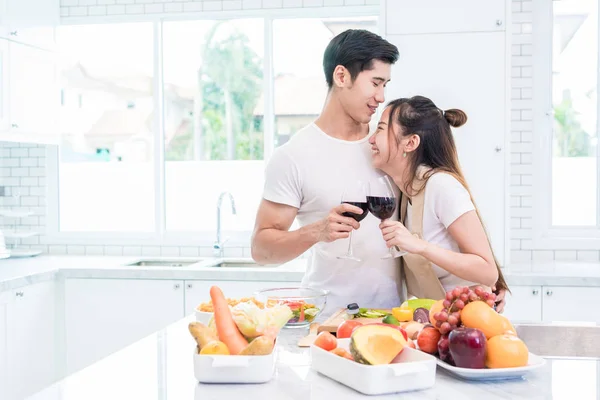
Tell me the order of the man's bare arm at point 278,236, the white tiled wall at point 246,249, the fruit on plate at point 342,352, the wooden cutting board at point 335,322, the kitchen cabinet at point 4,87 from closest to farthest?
the fruit on plate at point 342,352, the wooden cutting board at point 335,322, the man's bare arm at point 278,236, the kitchen cabinet at point 4,87, the white tiled wall at point 246,249

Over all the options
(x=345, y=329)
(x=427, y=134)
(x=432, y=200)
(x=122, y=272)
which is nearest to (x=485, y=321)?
(x=345, y=329)

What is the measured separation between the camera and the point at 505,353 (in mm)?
1560

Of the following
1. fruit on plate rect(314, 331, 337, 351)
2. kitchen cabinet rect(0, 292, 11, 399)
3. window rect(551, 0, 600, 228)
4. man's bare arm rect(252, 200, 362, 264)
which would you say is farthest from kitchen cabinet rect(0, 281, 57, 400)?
window rect(551, 0, 600, 228)

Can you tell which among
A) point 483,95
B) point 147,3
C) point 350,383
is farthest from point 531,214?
point 350,383

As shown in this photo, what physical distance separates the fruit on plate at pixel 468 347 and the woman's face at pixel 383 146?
969 mm

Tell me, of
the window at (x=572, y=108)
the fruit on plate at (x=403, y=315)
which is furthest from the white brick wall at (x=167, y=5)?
the fruit on plate at (x=403, y=315)

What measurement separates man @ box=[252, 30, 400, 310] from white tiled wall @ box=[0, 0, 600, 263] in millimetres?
2159

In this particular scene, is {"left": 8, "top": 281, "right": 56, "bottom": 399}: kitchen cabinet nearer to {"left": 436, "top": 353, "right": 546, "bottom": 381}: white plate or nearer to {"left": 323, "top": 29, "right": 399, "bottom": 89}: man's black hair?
{"left": 323, "top": 29, "right": 399, "bottom": 89}: man's black hair

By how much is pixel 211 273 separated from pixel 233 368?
241 cm

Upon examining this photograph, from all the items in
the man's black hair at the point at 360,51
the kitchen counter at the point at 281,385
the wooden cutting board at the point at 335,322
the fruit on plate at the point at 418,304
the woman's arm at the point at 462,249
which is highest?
the man's black hair at the point at 360,51

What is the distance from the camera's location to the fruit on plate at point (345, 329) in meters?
1.78

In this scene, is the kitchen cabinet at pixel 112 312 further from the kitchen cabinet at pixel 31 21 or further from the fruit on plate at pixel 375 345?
the fruit on plate at pixel 375 345

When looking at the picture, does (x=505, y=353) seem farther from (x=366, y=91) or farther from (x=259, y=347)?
(x=366, y=91)

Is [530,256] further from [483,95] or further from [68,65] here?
[68,65]
